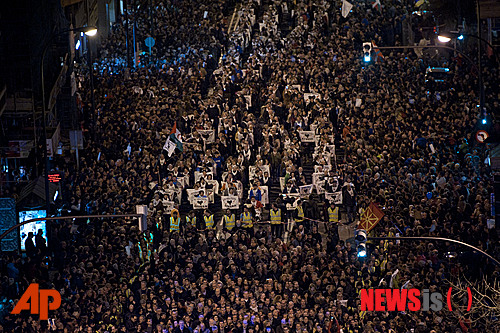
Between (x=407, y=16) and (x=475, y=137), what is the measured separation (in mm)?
14762

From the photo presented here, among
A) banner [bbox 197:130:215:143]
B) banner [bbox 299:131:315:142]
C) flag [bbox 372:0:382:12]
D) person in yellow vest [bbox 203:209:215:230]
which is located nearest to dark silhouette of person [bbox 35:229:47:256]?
person in yellow vest [bbox 203:209:215:230]

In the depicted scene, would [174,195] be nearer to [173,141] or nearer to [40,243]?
[173,141]

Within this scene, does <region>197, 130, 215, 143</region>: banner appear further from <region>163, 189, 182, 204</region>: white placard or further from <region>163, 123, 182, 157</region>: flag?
<region>163, 189, 182, 204</region>: white placard

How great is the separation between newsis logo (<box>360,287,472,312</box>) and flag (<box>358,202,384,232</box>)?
3542 mm

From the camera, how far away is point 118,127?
1898 inches

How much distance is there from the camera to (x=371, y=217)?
38.7m

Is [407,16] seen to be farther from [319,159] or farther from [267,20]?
[319,159]

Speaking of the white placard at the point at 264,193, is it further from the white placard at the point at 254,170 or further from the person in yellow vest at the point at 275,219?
the person in yellow vest at the point at 275,219

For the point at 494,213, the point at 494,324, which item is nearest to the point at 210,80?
the point at 494,213

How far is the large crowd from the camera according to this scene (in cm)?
3688

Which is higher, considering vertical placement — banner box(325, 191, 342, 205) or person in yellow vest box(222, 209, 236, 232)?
banner box(325, 191, 342, 205)

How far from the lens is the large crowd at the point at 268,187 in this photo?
3688cm

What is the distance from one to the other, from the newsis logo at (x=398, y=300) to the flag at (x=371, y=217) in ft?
11.6

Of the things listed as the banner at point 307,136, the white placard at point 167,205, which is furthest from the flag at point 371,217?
the banner at point 307,136
